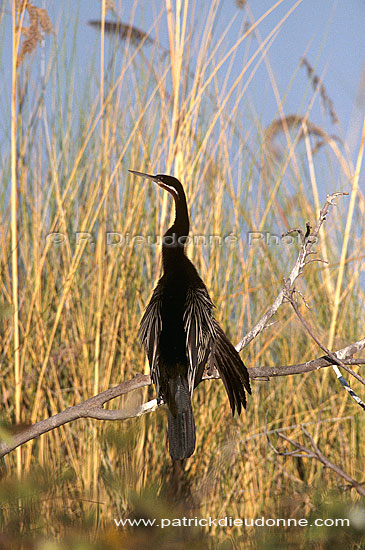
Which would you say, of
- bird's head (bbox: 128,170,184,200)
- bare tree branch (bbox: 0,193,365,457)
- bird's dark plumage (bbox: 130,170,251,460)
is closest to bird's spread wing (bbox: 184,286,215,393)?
bird's dark plumage (bbox: 130,170,251,460)

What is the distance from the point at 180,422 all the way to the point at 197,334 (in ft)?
0.59

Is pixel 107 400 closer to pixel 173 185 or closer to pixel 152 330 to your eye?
pixel 152 330

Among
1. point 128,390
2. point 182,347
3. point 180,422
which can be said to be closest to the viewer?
point 128,390

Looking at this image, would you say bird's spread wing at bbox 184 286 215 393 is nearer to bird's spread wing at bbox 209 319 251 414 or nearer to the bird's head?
bird's spread wing at bbox 209 319 251 414

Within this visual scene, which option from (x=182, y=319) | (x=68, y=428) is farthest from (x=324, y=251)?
(x=182, y=319)

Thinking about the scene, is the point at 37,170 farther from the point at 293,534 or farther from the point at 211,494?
the point at 293,534

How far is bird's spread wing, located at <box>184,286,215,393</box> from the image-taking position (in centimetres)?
121

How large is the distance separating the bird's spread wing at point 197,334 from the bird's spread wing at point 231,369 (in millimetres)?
17

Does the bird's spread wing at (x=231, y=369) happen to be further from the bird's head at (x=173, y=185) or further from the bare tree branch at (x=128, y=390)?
the bird's head at (x=173, y=185)

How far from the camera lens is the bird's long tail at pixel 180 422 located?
113cm

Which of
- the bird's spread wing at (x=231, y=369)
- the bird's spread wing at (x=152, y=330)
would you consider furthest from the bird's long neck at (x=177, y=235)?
the bird's spread wing at (x=231, y=369)

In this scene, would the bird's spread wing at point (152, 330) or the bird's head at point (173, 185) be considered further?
the bird's head at point (173, 185)

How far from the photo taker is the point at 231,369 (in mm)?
1203

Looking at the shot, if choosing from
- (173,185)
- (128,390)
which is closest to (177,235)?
(173,185)
